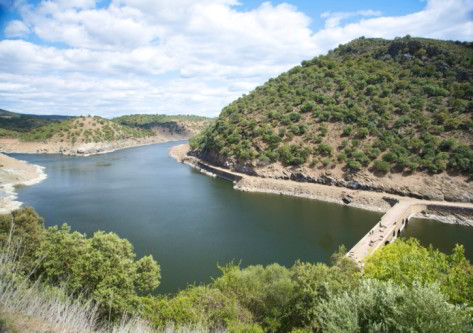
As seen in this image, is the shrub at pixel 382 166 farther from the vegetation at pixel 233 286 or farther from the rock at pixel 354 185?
the vegetation at pixel 233 286

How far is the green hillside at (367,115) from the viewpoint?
161 feet

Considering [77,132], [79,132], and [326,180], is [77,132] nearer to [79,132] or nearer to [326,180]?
[79,132]

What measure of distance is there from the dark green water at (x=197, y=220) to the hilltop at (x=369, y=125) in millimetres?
8703

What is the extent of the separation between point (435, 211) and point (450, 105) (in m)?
25.0

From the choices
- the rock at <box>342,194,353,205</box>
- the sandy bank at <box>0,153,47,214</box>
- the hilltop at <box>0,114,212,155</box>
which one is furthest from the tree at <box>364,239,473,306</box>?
the hilltop at <box>0,114,212,155</box>

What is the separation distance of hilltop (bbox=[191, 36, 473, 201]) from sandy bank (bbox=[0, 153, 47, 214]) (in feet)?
125

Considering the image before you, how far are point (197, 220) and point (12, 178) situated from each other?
44.2 m

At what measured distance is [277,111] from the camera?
225 feet

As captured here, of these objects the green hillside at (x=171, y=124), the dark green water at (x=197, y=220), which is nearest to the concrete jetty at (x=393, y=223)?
the dark green water at (x=197, y=220)

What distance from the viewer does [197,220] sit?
3812 cm

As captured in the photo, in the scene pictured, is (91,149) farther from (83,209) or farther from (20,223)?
(20,223)

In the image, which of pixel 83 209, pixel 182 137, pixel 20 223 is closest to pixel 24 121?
pixel 182 137

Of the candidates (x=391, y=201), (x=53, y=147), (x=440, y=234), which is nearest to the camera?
(x=440, y=234)

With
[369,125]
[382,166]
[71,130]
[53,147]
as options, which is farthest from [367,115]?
[71,130]
